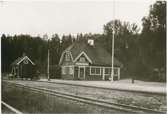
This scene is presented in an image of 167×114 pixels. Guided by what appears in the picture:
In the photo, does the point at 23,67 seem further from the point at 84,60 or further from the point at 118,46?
the point at 84,60

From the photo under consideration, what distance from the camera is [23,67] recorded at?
986 cm

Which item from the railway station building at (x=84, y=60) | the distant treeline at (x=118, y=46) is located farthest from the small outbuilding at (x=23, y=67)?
the railway station building at (x=84, y=60)

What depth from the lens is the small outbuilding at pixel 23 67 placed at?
900 cm

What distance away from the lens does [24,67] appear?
9703 millimetres

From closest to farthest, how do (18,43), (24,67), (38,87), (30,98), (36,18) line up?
(36,18) → (18,43) → (24,67) → (30,98) → (38,87)

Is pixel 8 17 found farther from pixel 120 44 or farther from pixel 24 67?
pixel 120 44

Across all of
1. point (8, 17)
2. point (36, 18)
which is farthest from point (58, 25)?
point (8, 17)

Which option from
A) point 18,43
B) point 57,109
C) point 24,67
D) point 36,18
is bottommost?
point 57,109

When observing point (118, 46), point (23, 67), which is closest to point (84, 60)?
point (118, 46)

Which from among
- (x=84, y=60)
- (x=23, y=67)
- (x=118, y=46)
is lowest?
(x=23, y=67)

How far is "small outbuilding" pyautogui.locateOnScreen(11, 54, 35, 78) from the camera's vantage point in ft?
29.5

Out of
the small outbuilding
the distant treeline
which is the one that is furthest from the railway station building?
the small outbuilding

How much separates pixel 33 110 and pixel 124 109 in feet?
7.22

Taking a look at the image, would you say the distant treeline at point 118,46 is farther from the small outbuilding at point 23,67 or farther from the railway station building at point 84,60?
the railway station building at point 84,60
